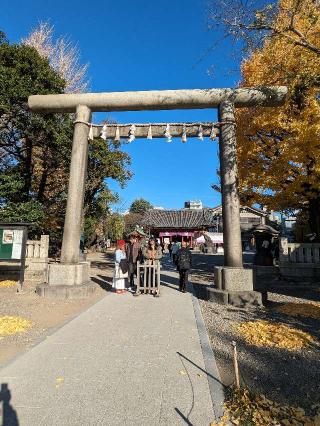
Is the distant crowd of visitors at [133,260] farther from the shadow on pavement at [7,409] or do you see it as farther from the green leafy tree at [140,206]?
the green leafy tree at [140,206]

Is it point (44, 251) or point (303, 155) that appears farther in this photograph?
point (44, 251)

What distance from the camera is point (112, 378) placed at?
3.78 metres

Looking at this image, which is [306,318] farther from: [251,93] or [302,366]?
[251,93]

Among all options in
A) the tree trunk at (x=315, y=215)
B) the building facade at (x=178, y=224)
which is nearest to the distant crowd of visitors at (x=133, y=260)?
the tree trunk at (x=315, y=215)

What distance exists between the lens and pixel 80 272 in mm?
9273

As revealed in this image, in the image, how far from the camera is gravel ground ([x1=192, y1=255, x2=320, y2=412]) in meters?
3.66

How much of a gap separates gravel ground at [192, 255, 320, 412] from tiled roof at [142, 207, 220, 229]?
33.3 meters

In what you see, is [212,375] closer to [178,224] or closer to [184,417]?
[184,417]

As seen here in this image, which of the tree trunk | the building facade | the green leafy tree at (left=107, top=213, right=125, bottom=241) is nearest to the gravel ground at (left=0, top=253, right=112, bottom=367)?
the tree trunk

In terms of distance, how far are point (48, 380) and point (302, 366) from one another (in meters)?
3.51

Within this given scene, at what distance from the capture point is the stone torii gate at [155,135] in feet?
29.6

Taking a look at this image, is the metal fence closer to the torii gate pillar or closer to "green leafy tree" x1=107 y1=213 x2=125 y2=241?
the torii gate pillar

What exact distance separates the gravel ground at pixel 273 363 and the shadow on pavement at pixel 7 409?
240cm

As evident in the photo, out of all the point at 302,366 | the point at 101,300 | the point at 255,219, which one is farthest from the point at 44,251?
the point at 255,219
